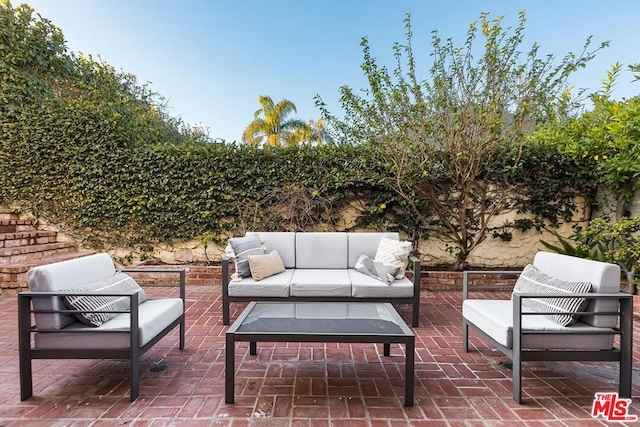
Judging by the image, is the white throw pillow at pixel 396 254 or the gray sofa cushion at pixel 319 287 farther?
the white throw pillow at pixel 396 254

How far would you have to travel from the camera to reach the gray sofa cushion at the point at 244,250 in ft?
11.9

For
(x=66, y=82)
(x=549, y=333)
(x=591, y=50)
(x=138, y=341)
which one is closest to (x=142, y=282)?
(x=138, y=341)

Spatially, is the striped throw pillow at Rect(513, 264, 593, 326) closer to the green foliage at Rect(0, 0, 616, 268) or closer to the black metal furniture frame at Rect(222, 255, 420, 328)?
the black metal furniture frame at Rect(222, 255, 420, 328)

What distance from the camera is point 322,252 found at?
4.21m

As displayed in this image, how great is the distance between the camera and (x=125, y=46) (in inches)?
291

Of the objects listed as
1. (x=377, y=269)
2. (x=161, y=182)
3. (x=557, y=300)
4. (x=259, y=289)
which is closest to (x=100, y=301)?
(x=259, y=289)

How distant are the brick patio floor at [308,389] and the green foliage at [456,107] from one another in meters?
2.67

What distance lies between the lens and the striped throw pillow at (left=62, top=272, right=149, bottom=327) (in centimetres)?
210

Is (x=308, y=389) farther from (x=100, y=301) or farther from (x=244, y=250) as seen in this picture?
(x=244, y=250)

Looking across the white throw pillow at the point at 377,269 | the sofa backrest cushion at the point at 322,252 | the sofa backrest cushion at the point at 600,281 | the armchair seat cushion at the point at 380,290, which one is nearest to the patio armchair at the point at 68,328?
the armchair seat cushion at the point at 380,290

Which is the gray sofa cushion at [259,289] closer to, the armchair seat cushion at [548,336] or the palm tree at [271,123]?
the armchair seat cushion at [548,336]

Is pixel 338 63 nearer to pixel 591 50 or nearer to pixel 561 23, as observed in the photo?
pixel 561 23

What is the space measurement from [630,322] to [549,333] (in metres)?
0.54

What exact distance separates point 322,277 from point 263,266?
711 millimetres
